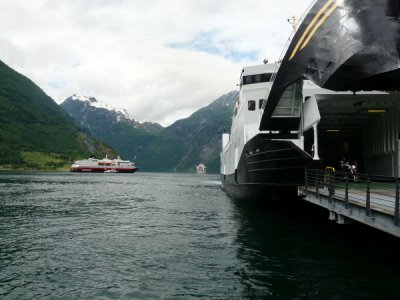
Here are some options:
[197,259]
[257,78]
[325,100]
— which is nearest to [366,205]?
[197,259]

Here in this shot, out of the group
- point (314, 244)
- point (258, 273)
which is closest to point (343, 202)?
point (314, 244)

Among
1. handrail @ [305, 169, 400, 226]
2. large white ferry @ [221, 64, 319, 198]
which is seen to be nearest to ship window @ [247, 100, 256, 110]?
large white ferry @ [221, 64, 319, 198]

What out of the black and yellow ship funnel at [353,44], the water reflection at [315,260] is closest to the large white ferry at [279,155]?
the water reflection at [315,260]

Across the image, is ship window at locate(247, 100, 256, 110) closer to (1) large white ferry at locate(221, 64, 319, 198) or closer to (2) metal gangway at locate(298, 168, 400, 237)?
(1) large white ferry at locate(221, 64, 319, 198)

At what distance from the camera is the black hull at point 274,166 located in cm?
2247

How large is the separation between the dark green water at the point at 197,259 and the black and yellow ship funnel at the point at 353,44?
658cm

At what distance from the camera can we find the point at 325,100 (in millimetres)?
23156

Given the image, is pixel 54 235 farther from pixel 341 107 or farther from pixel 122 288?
pixel 341 107

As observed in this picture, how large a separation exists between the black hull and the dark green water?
2003 mm

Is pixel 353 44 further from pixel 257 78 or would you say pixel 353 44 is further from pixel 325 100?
pixel 257 78

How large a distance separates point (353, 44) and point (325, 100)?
11.8 metres

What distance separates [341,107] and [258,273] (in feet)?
53.0

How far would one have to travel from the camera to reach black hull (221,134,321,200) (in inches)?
885

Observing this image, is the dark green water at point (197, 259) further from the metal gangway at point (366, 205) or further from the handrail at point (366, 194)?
the handrail at point (366, 194)
